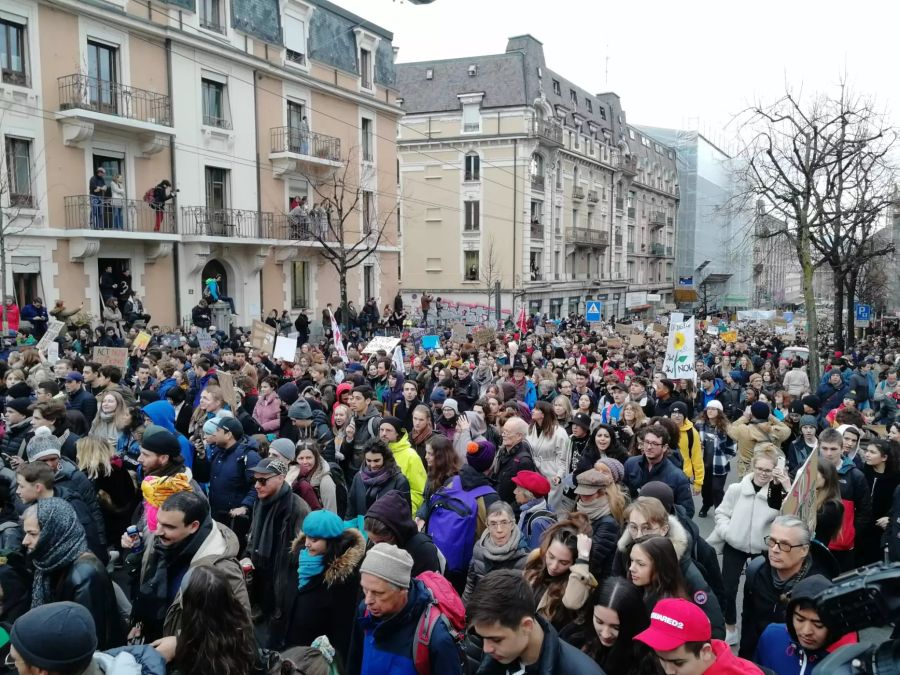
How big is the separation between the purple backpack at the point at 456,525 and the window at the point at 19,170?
17414 millimetres

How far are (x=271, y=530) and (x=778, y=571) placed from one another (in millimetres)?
3113

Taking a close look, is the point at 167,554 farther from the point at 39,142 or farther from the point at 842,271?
the point at 842,271

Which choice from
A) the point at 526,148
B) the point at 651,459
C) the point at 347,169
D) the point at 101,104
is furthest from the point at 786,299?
the point at 651,459

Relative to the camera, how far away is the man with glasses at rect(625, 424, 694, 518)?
577cm

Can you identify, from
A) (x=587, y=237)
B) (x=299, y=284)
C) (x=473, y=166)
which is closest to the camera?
(x=299, y=284)

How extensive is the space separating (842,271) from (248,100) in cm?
2162

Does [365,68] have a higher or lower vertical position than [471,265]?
higher

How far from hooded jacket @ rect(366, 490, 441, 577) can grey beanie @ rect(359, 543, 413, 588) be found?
0.71 m

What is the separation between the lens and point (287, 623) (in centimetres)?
395

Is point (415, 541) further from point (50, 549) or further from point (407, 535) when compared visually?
point (50, 549)

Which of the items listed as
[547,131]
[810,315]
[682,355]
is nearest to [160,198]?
[682,355]

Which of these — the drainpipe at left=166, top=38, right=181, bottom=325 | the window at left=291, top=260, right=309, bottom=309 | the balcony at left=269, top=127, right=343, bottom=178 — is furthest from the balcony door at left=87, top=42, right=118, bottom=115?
the window at left=291, top=260, right=309, bottom=309

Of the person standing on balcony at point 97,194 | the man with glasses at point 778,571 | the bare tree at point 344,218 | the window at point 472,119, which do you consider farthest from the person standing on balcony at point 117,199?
the window at point 472,119

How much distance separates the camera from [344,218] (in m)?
25.5
